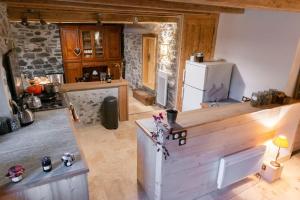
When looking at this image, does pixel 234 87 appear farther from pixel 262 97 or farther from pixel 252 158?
pixel 252 158

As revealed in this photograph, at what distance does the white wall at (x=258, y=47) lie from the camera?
136 inches

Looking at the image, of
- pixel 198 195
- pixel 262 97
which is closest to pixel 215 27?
pixel 262 97

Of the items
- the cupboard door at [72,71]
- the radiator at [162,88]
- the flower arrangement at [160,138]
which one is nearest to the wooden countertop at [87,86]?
the radiator at [162,88]

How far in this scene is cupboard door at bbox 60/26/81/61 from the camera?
6267 mm

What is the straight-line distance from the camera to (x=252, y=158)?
2873 millimetres

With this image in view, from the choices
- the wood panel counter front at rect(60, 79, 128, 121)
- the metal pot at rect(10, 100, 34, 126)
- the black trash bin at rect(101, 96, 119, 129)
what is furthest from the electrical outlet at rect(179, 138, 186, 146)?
the wood panel counter front at rect(60, 79, 128, 121)

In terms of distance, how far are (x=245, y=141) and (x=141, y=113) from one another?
3.13 meters

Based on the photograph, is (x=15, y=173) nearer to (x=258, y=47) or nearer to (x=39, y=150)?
(x=39, y=150)

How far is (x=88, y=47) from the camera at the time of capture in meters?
6.71

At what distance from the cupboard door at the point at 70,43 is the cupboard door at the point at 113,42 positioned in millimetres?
966

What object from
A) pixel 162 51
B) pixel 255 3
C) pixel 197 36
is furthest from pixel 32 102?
pixel 197 36

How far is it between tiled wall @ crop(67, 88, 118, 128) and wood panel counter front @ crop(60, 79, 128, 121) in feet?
0.32

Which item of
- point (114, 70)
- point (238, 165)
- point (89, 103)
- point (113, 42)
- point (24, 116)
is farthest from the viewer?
point (114, 70)

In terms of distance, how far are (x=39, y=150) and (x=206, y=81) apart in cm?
328
